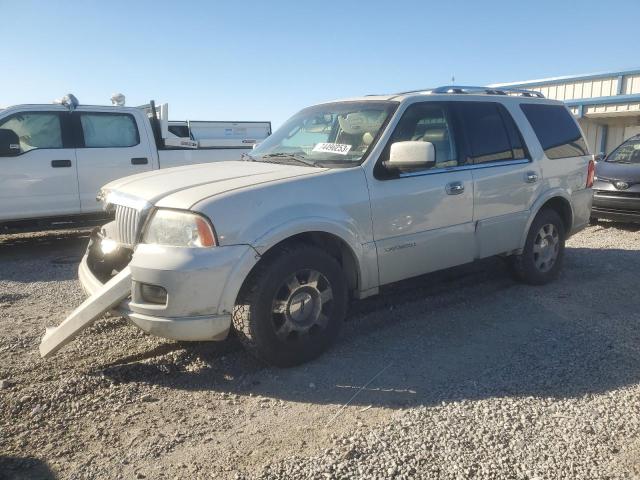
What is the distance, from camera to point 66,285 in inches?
227

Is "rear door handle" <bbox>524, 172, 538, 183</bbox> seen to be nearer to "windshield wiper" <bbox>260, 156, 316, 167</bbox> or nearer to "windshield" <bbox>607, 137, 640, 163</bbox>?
"windshield wiper" <bbox>260, 156, 316, 167</bbox>

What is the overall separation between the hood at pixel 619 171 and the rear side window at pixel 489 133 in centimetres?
485

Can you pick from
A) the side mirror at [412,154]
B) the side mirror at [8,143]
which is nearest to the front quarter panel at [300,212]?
the side mirror at [412,154]

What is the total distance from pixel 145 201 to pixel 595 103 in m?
16.3

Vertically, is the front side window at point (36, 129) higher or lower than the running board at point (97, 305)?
higher

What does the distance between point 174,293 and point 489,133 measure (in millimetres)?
3290

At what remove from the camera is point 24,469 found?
259 cm

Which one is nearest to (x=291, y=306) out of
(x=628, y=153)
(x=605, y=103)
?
(x=628, y=153)

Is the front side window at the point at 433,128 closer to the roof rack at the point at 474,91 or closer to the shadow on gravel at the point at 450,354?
the roof rack at the point at 474,91

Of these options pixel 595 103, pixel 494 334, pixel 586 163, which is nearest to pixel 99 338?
pixel 494 334

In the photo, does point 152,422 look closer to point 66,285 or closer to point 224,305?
point 224,305

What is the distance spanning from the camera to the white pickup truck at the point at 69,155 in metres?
7.23

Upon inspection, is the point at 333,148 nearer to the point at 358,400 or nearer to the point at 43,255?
the point at 358,400

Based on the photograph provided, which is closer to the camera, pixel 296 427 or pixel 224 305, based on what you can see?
pixel 296 427
